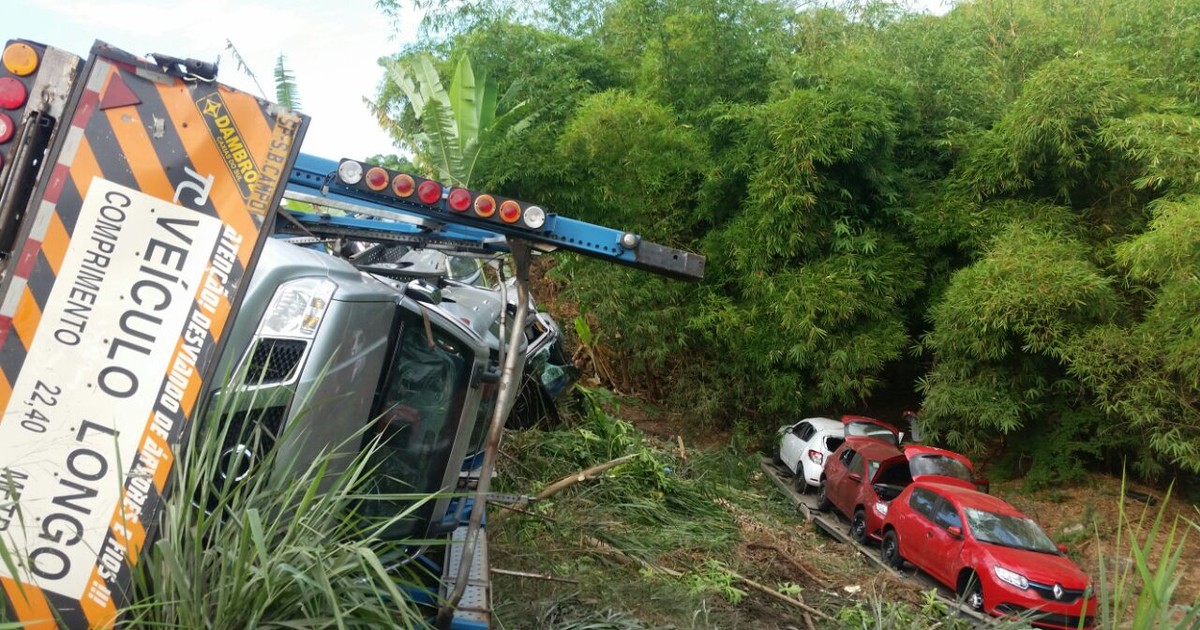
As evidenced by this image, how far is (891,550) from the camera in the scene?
12516 millimetres

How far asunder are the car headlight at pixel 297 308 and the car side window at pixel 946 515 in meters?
9.16

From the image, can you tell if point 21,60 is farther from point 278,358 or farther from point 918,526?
point 918,526

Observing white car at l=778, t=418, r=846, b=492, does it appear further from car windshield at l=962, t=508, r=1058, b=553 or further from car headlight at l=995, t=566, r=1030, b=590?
car headlight at l=995, t=566, r=1030, b=590

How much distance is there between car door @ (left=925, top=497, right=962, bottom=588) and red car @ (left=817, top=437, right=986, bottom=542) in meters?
1.55

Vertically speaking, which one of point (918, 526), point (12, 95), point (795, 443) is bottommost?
point (795, 443)

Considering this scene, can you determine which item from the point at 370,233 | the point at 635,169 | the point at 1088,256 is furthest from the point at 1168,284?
the point at 370,233

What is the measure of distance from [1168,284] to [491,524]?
9.83 m

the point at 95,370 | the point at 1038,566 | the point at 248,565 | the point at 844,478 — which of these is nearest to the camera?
the point at 248,565

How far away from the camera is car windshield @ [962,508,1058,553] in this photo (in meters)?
11.1

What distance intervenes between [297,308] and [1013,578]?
8.80 metres

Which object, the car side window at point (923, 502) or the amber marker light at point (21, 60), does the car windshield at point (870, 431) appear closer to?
the car side window at point (923, 502)

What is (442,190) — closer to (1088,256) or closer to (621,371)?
(1088,256)

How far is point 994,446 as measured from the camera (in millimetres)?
16531

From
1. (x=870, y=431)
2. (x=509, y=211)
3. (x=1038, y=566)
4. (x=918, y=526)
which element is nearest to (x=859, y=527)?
(x=918, y=526)
